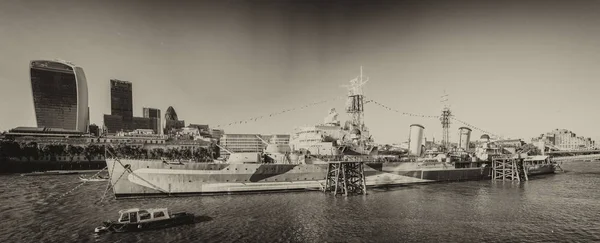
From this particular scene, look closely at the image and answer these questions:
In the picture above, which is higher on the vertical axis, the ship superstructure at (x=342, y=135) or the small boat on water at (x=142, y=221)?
the ship superstructure at (x=342, y=135)

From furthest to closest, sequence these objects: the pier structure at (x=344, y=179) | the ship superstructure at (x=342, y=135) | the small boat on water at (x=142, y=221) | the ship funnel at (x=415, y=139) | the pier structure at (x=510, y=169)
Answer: the pier structure at (x=510, y=169) → the ship funnel at (x=415, y=139) → the ship superstructure at (x=342, y=135) → the pier structure at (x=344, y=179) → the small boat on water at (x=142, y=221)

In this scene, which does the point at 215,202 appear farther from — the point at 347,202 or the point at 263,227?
the point at 347,202

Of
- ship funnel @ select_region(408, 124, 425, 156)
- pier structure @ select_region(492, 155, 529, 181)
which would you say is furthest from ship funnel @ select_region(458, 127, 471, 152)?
ship funnel @ select_region(408, 124, 425, 156)

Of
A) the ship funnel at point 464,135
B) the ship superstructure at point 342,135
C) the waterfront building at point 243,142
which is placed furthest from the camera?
the waterfront building at point 243,142

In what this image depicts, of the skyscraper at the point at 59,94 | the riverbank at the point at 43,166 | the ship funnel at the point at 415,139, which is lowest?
the riverbank at the point at 43,166

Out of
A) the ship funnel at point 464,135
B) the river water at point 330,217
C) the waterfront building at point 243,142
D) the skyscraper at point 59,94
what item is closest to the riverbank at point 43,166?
the river water at point 330,217

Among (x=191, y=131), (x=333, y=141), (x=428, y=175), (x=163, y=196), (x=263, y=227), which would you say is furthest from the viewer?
(x=191, y=131)

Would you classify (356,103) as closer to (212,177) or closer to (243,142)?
(212,177)

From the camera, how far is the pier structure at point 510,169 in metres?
53.4

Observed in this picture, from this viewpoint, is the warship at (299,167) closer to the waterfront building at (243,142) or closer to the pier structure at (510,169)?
the pier structure at (510,169)

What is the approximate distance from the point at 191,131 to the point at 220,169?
176 meters

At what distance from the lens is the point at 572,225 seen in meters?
24.3

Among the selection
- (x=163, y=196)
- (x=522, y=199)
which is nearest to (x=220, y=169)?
(x=163, y=196)

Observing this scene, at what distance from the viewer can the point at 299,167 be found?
37.2 m
